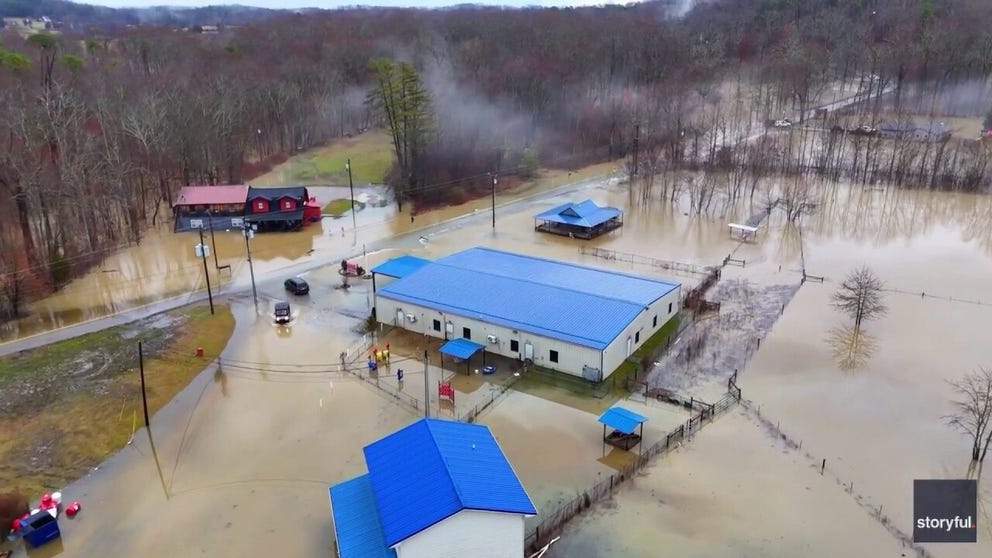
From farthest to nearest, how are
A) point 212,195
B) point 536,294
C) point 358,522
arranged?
point 212,195 < point 536,294 < point 358,522

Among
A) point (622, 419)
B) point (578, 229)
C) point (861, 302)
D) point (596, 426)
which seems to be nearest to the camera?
point (622, 419)

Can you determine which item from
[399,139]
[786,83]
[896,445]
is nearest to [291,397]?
[896,445]

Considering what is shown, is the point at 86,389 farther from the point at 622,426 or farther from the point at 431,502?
the point at 622,426

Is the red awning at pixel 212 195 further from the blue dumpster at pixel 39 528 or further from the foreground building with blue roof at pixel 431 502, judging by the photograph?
the foreground building with blue roof at pixel 431 502

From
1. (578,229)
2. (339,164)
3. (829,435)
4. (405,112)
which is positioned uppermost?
(405,112)

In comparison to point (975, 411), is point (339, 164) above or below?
above

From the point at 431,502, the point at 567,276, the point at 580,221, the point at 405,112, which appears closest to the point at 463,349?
the point at 567,276

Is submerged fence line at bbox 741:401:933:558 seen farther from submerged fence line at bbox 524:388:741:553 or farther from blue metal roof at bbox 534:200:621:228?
blue metal roof at bbox 534:200:621:228

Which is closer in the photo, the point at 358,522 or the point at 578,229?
the point at 358,522
